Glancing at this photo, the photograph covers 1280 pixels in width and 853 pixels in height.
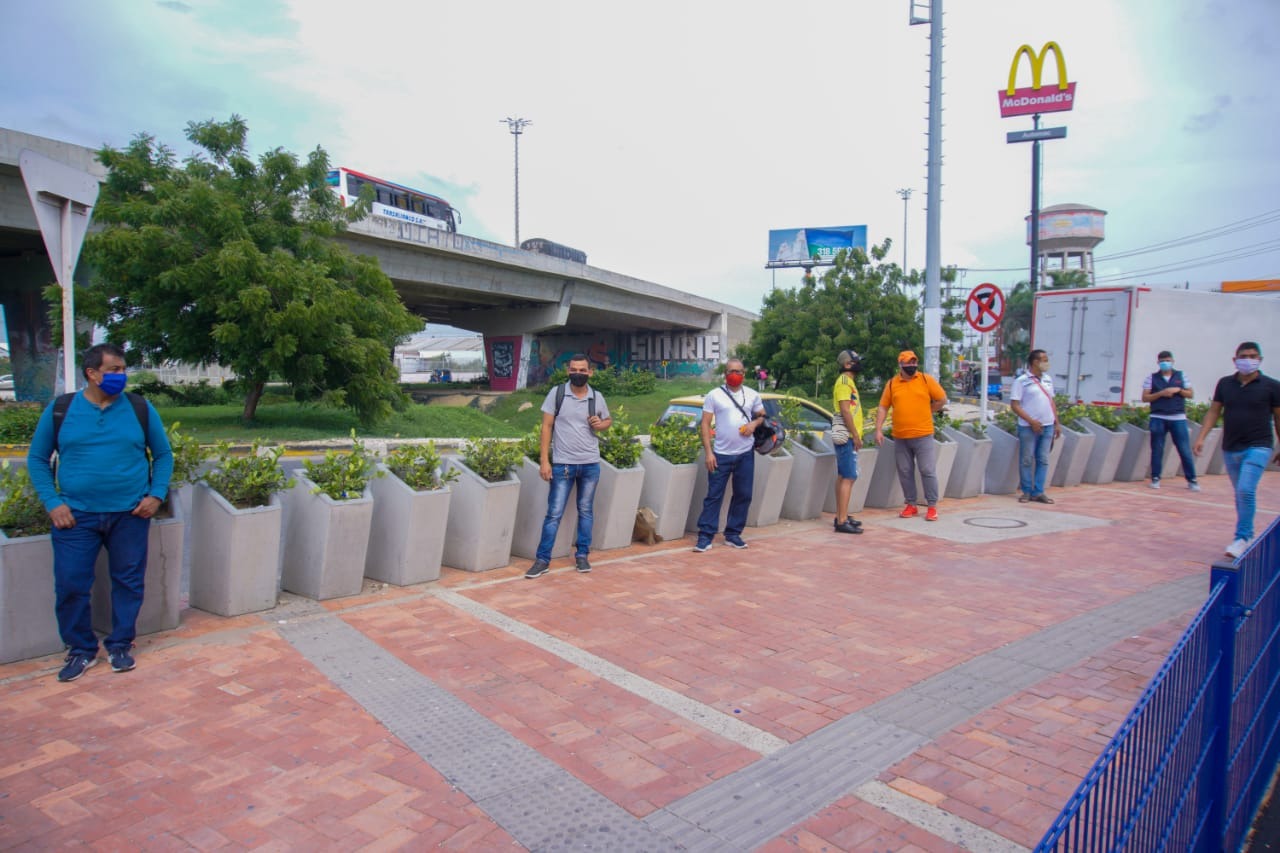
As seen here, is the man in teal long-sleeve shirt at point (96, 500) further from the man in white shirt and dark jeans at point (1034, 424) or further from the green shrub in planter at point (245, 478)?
the man in white shirt and dark jeans at point (1034, 424)

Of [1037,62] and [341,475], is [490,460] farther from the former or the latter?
[1037,62]

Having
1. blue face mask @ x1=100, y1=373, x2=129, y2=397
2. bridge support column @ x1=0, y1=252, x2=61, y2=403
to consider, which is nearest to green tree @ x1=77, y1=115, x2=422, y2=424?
bridge support column @ x1=0, y1=252, x2=61, y2=403

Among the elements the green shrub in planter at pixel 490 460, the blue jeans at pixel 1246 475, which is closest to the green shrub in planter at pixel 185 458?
the green shrub in planter at pixel 490 460

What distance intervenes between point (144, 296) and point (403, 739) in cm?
1714

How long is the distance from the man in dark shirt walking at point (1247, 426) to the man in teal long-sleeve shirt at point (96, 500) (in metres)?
7.80

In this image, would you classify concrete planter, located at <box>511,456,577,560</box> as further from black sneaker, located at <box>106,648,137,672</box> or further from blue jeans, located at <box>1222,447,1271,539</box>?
blue jeans, located at <box>1222,447,1271,539</box>

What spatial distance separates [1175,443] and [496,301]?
3030 centimetres

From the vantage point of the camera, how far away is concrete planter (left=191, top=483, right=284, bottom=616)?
5.18 m

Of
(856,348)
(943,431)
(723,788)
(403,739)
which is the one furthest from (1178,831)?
(856,348)

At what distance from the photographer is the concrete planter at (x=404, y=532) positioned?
19.7 ft

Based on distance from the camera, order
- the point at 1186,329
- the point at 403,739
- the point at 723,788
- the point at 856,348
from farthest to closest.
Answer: the point at 856,348 < the point at 1186,329 < the point at 403,739 < the point at 723,788

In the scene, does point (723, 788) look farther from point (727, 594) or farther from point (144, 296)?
point (144, 296)

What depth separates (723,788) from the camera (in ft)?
11.1

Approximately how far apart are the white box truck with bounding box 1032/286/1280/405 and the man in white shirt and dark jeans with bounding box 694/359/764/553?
12.7 metres
